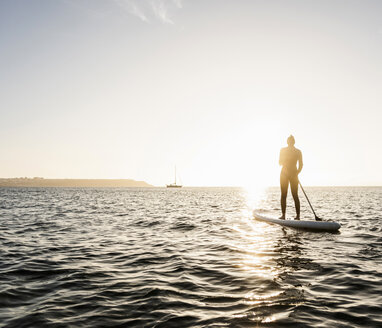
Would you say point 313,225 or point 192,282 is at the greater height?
point 313,225

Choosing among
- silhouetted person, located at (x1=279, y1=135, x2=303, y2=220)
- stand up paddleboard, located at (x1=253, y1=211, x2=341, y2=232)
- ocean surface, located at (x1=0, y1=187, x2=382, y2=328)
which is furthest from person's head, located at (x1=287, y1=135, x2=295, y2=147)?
ocean surface, located at (x1=0, y1=187, x2=382, y2=328)

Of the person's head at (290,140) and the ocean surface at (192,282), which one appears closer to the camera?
the ocean surface at (192,282)

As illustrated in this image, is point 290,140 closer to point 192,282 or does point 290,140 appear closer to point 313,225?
point 313,225

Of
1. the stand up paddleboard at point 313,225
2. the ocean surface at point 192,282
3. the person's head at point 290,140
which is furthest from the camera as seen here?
the person's head at point 290,140

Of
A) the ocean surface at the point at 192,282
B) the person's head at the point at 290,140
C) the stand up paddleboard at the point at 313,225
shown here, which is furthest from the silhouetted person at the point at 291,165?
the ocean surface at the point at 192,282

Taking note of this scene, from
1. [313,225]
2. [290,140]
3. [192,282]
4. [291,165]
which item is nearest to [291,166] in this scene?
[291,165]

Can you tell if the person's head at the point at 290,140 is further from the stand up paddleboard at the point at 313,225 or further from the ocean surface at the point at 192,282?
the ocean surface at the point at 192,282

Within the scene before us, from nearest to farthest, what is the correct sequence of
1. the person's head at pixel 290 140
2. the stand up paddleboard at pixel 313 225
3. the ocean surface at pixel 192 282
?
the ocean surface at pixel 192 282, the stand up paddleboard at pixel 313 225, the person's head at pixel 290 140

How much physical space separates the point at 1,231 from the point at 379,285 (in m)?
14.3

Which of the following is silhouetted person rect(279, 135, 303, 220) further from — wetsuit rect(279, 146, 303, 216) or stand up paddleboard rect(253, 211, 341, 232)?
stand up paddleboard rect(253, 211, 341, 232)

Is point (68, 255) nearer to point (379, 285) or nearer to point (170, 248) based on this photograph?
point (170, 248)

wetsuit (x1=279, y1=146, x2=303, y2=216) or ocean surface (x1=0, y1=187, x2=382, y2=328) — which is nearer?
ocean surface (x1=0, y1=187, x2=382, y2=328)

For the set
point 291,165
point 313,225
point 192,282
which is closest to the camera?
point 192,282

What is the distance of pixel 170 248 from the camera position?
9.41 m
